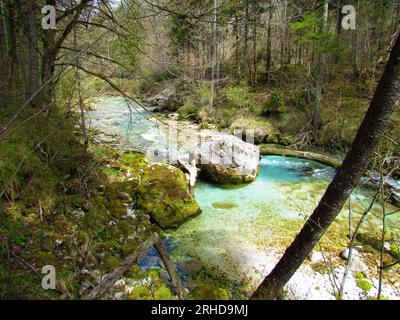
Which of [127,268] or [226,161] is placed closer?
[127,268]

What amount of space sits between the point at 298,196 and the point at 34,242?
244 inches

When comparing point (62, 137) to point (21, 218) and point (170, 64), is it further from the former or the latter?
point (170, 64)

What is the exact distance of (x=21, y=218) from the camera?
414 cm

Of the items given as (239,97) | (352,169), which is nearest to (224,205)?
A: (352,169)

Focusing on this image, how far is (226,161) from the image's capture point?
816 cm

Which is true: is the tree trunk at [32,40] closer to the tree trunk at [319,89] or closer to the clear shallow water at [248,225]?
the clear shallow water at [248,225]

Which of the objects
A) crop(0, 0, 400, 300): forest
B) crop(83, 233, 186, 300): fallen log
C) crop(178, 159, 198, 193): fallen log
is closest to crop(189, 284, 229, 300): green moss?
crop(0, 0, 400, 300): forest

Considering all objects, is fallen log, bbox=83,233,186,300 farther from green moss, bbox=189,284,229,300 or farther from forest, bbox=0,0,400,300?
green moss, bbox=189,284,229,300

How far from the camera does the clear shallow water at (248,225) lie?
14.9 feet

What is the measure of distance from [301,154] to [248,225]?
5.55 m

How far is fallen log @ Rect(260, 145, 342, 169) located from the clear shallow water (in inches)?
11.9

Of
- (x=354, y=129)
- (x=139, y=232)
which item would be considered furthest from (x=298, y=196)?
(x=354, y=129)

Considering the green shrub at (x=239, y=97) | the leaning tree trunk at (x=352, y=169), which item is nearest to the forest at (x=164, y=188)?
the leaning tree trunk at (x=352, y=169)

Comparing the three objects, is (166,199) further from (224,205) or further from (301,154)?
(301,154)
